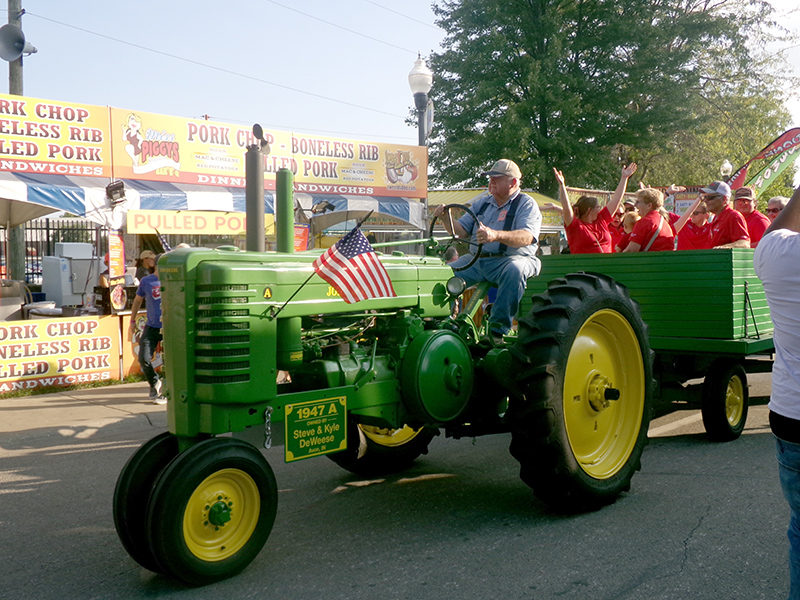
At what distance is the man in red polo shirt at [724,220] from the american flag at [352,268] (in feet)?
14.4

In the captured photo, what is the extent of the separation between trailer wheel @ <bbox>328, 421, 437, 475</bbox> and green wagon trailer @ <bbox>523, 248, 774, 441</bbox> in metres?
1.59

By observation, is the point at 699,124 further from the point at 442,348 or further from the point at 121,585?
the point at 121,585

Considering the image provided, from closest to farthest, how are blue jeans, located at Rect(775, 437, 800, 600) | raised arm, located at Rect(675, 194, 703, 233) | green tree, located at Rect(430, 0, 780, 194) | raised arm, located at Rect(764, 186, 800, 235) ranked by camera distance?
blue jeans, located at Rect(775, 437, 800, 600), raised arm, located at Rect(764, 186, 800, 235), raised arm, located at Rect(675, 194, 703, 233), green tree, located at Rect(430, 0, 780, 194)

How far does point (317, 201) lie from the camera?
13.6 metres

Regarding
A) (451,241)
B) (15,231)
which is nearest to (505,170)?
(451,241)

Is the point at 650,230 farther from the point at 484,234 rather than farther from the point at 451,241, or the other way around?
the point at 484,234

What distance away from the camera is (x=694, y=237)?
25.7 ft

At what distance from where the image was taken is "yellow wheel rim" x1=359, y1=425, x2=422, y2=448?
500 centimetres

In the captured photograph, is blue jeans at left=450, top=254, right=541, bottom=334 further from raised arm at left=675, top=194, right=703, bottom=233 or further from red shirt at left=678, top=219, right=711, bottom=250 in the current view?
raised arm at left=675, top=194, right=703, bottom=233

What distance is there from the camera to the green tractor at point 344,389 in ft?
11.0

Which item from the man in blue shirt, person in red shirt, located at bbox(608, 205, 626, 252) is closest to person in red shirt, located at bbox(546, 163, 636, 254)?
person in red shirt, located at bbox(608, 205, 626, 252)

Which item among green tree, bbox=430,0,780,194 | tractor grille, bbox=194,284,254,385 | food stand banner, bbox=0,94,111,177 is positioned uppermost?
green tree, bbox=430,0,780,194

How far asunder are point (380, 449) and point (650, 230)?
141 inches

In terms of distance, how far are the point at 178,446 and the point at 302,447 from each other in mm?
584
